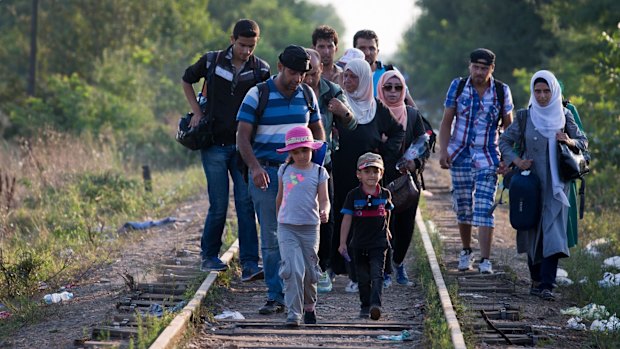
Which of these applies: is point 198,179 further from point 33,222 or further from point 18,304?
point 18,304

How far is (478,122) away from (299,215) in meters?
2.97

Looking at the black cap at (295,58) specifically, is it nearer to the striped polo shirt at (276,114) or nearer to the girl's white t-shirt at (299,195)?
the striped polo shirt at (276,114)

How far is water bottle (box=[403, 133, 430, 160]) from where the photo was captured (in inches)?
365

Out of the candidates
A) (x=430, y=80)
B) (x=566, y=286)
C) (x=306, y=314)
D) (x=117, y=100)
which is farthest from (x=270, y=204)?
(x=430, y=80)

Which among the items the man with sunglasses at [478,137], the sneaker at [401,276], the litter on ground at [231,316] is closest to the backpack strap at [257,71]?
the man with sunglasses at [478,137]

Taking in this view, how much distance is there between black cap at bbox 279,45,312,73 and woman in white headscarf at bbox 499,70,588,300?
2.30 m

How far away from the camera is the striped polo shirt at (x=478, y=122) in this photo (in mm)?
9852

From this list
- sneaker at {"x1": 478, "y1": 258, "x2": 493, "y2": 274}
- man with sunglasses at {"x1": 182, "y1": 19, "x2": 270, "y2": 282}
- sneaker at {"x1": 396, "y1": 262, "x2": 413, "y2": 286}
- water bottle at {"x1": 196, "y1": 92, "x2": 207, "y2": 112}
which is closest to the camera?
man with sunglasses at {"x1": 182, "y1": 19, "x2": 270, "y2": 282}

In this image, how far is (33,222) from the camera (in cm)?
1459

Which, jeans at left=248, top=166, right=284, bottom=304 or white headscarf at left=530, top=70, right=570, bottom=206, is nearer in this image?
jeans at left=248, top=166, right=284, bottom=304

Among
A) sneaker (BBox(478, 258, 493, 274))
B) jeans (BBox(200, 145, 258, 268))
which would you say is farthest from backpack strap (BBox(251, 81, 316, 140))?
sneaker (BBox(478, 258, 493, 274))

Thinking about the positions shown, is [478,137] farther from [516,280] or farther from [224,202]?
[224,202]

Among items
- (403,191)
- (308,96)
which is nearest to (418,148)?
(403,191)

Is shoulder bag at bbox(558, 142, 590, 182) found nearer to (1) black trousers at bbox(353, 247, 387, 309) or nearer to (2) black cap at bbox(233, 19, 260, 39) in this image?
(1) black trousers at bbox(353, 247, 387, 309)
